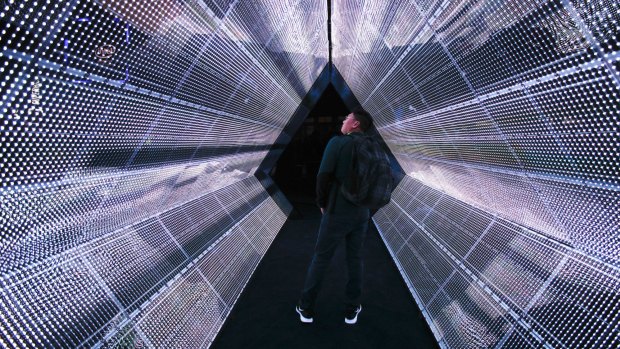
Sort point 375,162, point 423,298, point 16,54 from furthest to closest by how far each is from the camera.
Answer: point 423,298 < point 375,162 < point 16,54

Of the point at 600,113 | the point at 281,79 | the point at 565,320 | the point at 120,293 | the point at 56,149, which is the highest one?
the point at 281,79

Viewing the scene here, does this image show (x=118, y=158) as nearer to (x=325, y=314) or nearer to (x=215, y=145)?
(x=215, y=145)

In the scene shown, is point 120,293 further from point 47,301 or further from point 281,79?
point 281,79

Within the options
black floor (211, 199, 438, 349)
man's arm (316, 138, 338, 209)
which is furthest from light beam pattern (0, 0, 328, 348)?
man's arm (316, 138, 338, 209)

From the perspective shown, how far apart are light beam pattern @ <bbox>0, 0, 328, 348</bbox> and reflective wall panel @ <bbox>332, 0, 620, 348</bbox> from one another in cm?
164

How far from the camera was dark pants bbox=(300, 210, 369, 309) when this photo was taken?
3.60 meters

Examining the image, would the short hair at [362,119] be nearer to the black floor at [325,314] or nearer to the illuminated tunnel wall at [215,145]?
the illuminated tunnel wall at [215,145]

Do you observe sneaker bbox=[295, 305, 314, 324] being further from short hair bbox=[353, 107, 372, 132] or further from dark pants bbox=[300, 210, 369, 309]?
short hair bbox=[353, 107, 372, 132]

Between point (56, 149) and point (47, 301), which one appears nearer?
point (56, 149)

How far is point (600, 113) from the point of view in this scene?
68.1 inches

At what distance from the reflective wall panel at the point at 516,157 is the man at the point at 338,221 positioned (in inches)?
30.9

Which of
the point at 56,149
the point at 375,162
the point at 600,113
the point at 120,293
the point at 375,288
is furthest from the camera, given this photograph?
the point at 375,288

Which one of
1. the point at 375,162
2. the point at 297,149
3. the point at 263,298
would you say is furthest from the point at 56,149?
the point at 297,149

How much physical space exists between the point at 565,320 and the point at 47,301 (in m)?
3.10
